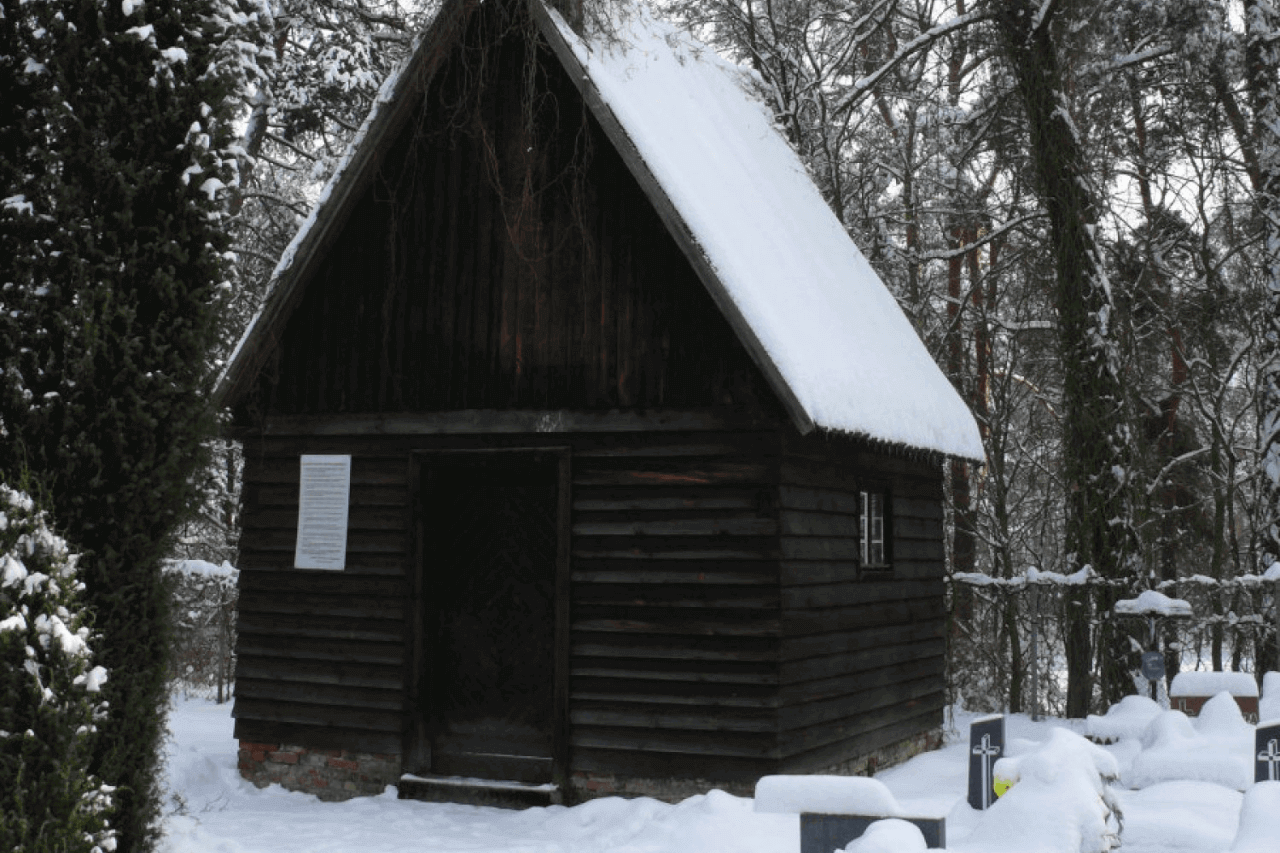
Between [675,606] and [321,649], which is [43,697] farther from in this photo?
[321,649]

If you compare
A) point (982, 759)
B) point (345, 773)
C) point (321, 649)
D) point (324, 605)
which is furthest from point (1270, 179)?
point (345, 773)

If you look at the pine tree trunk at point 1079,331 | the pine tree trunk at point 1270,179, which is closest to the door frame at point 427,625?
the pine tree trunk at point 1079,331

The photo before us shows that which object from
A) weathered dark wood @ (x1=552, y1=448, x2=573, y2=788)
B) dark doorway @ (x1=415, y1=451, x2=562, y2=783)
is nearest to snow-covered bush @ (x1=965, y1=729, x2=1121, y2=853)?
weathered dark wood @ (x1=552, y1=448, x2=573, y2=788)

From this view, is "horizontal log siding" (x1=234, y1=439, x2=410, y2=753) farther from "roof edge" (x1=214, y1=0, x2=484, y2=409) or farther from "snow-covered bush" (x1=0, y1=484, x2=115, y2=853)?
"snow-covered bush" (x1=0, y1=484, x2=115, y2=853)

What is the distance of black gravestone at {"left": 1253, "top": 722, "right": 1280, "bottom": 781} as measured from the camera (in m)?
8.41

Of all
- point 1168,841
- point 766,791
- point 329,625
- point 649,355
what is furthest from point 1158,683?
point 766,791

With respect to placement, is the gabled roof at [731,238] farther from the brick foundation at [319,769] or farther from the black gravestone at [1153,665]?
the brick foundation at [319,769]

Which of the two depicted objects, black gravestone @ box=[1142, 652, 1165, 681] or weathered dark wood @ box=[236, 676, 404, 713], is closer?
weathered dark wood @ box=[236, 676, 404, 713]

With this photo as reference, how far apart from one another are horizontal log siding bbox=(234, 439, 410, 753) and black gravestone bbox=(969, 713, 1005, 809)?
4.57m

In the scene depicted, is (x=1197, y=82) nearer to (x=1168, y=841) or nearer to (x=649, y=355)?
(x=649, y=355)

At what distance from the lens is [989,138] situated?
58.0 ft

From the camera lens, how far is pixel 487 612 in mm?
10852

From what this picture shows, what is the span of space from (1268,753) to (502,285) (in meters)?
6.59

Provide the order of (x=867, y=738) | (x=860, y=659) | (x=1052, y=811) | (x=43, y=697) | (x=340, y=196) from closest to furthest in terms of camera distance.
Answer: (x=43, y=697), (x=1052, y=811), (x=340, y=196), (x=860, y=659), (x=867, y=738)
